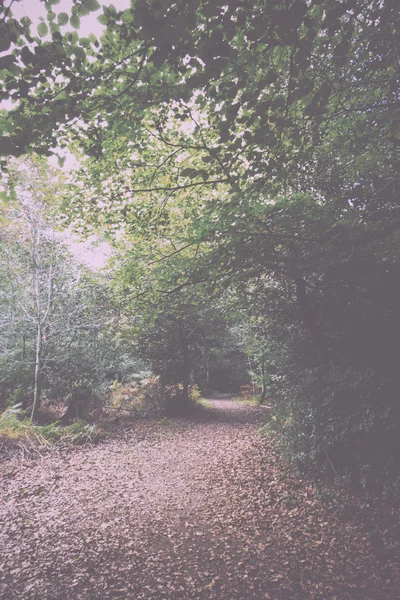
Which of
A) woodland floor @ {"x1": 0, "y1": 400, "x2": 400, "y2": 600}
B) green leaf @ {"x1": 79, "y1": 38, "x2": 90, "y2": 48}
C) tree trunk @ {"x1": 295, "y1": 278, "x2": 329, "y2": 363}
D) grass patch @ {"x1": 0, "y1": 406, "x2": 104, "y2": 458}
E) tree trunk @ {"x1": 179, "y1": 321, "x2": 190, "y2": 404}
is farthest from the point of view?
tree trunk @ {"x1": 179, "y1": 321, "x2": 190, "y2": 404}

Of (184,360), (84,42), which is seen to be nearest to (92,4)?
(84,42)

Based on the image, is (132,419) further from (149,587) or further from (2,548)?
(149,587)

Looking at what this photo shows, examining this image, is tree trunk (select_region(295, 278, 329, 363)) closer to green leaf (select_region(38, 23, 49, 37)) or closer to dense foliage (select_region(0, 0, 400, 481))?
dense foliage (select_region(0, 0, 400, 481))

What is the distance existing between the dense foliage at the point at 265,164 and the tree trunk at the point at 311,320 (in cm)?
4

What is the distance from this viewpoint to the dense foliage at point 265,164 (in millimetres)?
2820

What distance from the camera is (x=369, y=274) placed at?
20.6 ft

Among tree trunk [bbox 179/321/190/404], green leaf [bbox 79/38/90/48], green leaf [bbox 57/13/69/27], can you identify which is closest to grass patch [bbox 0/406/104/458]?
→ tree trunk [bbox 179/321/190/404]

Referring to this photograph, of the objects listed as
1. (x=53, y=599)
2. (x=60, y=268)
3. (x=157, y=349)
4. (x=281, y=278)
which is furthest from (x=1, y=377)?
(x=281, y=278)

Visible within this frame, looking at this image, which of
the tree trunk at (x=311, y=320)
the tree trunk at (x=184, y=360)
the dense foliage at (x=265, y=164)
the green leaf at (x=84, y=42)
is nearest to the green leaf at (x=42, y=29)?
the dense foliage at (x=265, y=164)

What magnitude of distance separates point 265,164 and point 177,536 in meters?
6.04

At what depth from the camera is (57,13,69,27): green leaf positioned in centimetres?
263

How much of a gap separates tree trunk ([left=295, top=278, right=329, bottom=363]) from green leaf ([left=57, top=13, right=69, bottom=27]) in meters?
6.08

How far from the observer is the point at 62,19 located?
2.65m

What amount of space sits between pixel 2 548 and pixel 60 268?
30.5 ft
